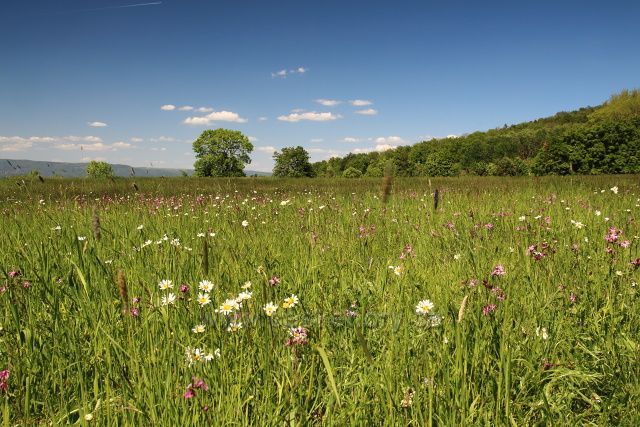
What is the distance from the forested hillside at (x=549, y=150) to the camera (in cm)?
3956

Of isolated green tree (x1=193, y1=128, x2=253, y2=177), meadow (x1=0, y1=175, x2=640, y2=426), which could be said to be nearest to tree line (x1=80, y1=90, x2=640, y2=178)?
isolated green tree (x1=193, y1=128, x2=253, y2=177)

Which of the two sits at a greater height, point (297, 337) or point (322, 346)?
point (297, 337)

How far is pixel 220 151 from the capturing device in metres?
85.3

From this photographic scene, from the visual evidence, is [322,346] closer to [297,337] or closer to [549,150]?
[297,337]

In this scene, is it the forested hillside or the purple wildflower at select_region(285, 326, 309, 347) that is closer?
the purple wildflower at select_region(285, 326, 309, 347)

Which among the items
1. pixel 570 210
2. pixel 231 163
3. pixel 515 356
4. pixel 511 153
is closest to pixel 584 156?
pixel 511 153

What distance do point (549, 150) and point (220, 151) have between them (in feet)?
216

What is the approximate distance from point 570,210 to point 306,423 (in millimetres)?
6278

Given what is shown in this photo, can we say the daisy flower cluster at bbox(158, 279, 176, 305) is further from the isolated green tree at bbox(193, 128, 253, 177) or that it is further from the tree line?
the isolated green tree at bbox(193, 128, 253, 177)

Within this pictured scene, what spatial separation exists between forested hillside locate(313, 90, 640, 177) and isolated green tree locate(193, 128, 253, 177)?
22642 mm

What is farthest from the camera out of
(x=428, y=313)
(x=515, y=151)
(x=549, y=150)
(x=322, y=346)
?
(x=515, y=151)

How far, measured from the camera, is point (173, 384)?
65.3 inches

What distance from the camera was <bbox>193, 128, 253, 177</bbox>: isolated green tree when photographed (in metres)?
82.1

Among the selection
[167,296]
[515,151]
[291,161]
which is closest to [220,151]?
[291,161]
